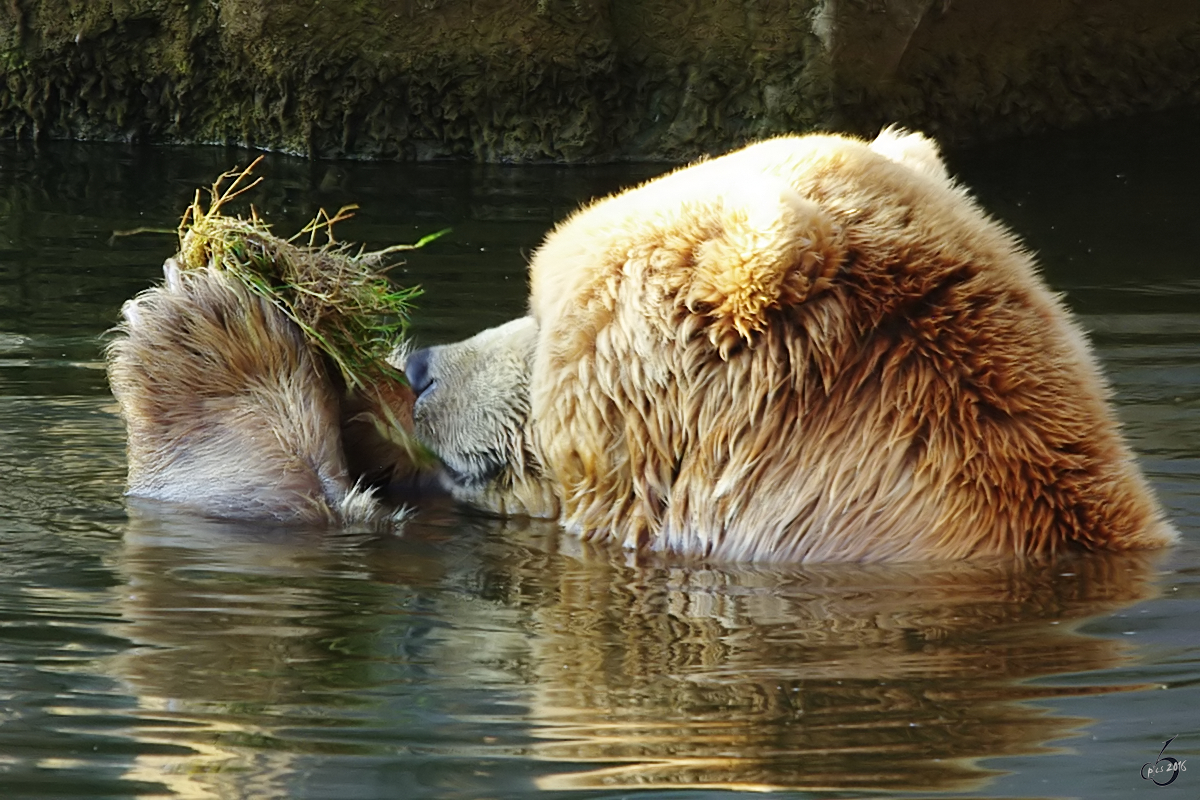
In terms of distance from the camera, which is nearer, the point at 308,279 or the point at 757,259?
the point at 757,259

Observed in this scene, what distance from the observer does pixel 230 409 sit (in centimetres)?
421

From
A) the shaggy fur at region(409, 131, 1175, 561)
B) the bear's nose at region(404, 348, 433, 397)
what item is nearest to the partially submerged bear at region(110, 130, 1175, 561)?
the shaggy fur at region(409, 131, 1175, 561)

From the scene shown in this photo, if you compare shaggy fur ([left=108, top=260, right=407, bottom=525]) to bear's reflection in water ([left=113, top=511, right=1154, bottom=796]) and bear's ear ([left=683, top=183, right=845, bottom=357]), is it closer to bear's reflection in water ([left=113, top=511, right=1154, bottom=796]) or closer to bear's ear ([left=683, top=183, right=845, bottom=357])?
bear's reflection in water ([left=113, top=511, right=1154, bottom=796])

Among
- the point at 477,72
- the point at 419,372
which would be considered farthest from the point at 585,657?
the point at 477,72

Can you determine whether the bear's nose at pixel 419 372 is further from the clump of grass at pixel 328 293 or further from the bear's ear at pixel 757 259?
the bear's ear at pixel 757 259

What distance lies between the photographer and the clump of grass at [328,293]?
4203 millimetres

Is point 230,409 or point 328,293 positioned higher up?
point 328,293

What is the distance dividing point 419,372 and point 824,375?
109 cm

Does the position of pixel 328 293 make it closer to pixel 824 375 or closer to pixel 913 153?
pixel 824 375

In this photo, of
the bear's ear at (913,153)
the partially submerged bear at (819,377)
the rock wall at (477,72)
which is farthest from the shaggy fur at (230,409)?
the rock wall at (477,72)

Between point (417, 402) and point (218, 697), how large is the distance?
4.23 feet

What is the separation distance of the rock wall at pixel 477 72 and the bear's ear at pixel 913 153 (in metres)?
6.14

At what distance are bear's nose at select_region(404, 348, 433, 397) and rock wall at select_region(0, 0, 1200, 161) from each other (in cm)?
616

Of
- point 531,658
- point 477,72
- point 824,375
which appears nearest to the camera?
point 531,658
